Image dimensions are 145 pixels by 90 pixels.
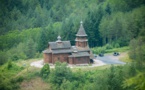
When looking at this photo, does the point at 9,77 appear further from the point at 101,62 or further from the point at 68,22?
the point at 68,22

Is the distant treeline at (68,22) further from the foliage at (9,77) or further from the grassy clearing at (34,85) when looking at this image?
the grassy clearing at (34,85)

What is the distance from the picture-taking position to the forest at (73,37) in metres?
27.3

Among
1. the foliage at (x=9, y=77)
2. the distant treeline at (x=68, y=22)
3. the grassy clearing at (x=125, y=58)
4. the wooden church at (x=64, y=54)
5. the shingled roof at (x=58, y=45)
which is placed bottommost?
the foliage at (x=9, y=77)

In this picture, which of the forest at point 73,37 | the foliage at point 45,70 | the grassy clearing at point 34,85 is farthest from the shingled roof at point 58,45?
the grassy clearing at point 34,85

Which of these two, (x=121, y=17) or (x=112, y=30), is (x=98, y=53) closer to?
(x=112, y=30)

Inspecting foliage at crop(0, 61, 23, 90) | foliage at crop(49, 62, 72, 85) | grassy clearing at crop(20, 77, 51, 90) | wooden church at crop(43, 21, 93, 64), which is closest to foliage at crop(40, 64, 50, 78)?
grassy clearing at crop(20, 77, 51, 90)

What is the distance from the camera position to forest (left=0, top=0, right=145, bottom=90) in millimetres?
27311

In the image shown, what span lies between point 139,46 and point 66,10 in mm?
46095

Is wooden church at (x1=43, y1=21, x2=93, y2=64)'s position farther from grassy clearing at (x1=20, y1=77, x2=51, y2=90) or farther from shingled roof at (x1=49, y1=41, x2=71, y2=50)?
grassy clearing at (x1=20, y1=77, x2=51, y2=90)

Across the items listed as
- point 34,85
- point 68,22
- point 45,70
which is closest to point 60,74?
point 45,70

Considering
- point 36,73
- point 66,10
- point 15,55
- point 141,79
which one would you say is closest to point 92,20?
point 15,55

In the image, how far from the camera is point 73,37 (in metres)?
48.8

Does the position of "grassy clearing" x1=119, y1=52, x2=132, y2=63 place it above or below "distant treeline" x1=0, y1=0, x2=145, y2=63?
below

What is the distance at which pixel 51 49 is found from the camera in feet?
119
